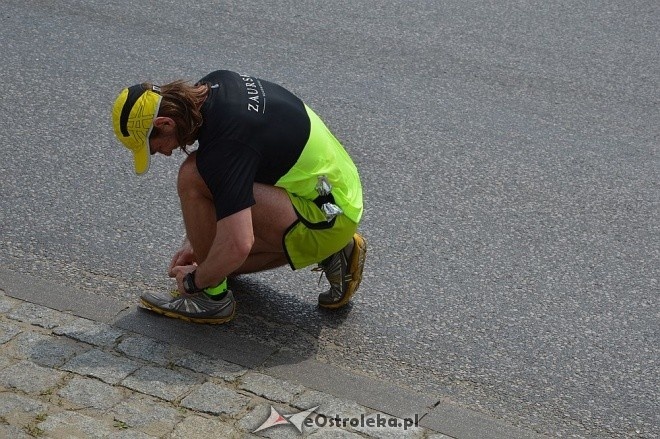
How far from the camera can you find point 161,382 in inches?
152

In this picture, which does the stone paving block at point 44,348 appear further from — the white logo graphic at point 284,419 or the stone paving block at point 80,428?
the white logo graphic at point 284,419

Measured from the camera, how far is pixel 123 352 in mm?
4062

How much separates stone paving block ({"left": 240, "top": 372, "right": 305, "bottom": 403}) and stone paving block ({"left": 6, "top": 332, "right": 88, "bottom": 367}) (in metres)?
0.67

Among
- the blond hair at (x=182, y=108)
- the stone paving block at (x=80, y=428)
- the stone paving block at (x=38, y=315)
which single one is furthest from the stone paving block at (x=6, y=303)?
the blond hair at (x=182, y=108)

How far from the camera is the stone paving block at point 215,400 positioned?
372 centimetres

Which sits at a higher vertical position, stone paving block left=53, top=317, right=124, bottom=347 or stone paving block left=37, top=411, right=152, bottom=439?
stone paving block left=53, top=317, right=124, bottom=347

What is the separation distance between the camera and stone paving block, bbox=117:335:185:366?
13.2ft

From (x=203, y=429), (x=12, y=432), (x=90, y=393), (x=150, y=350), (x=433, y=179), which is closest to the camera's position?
(x=12, y=432)

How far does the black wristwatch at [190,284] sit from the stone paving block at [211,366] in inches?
12.3

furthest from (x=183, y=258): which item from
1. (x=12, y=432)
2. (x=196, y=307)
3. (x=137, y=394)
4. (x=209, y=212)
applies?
(x=12, y=432)

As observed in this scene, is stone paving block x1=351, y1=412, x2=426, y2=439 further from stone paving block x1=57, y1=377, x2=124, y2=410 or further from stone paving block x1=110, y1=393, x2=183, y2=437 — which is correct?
stone paving block x1=57, y1=377, x2=124, y2=410

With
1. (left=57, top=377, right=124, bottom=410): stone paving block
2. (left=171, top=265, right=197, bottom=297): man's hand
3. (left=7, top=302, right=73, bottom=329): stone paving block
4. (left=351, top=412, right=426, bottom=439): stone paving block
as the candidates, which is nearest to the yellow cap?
(left=171, top=265, right=197, bottom=297): man's hand

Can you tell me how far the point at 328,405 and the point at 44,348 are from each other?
114cm

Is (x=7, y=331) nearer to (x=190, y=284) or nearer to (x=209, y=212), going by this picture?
(x=190, y=284)
